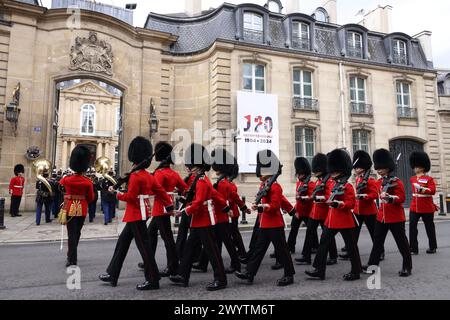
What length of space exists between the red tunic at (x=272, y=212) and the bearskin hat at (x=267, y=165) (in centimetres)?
29

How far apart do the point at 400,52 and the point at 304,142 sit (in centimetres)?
844

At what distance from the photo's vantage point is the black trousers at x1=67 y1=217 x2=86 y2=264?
5785 millimetres

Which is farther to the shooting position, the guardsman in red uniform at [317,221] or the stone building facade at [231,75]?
the stone building facade at [231,75]

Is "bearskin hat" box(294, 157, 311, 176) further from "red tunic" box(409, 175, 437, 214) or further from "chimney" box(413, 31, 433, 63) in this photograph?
"chimney" box(413, 31, 433, 63)

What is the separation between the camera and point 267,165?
550cm

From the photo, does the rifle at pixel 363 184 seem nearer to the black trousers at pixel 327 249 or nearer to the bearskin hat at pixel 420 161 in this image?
the black trousers at pixel 327 249

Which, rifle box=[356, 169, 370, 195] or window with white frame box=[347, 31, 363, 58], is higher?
window with white frame box=[347, 31, 363, 58]

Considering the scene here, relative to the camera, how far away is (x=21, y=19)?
13.8 m

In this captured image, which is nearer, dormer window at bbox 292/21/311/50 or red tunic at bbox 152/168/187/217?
red tunic at bbox 152/168/187/217

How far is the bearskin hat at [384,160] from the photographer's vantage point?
19.3 ft

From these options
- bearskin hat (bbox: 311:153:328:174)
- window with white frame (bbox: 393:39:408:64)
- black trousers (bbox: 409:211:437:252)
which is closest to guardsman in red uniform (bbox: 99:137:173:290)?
bearskin hat (bbox: 311:153:328:174)

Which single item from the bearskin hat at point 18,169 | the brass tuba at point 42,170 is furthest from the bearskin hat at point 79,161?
the bearskin hat at point 18,169

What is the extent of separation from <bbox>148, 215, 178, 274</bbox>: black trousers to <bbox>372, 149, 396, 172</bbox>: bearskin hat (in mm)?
3667
